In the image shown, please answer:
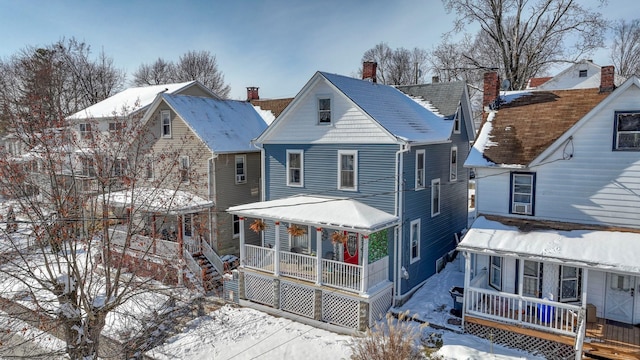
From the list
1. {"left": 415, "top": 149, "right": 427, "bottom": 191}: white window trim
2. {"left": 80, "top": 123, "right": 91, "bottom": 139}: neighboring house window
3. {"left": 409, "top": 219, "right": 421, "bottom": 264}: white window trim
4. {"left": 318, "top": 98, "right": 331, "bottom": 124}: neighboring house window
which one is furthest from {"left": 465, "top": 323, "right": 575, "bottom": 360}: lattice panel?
{"left": 80, "top": 123, "right": 91, "bottom": 139}: neighboring house window

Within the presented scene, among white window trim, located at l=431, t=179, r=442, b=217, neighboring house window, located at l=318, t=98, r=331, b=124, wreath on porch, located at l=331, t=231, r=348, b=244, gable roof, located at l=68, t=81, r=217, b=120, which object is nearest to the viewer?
wreath on porch, located at l=331, t=231, r=348, b=244

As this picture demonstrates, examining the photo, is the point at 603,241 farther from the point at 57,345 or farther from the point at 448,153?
the point at 57,345

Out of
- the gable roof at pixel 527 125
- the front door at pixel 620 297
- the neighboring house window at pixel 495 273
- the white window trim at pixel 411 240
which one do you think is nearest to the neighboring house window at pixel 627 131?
the gable roof at pixel 527 125

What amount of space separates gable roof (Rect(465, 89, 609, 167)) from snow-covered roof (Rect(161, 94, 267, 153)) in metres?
12.1

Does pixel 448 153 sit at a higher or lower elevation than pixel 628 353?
higher

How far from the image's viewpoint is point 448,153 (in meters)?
19.3

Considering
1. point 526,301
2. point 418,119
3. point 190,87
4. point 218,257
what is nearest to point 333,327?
point 526,301

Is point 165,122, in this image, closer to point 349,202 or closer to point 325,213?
point 325,213

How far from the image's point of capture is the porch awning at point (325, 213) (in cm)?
1425

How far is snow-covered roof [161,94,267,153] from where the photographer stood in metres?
21.6

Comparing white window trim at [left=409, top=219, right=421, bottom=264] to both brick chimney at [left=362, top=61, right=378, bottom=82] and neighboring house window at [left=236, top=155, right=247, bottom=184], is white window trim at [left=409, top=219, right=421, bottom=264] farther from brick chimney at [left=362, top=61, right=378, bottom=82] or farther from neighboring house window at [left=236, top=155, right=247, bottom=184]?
neighboring house window at [left=236, top=155, right=247, bottom=184]

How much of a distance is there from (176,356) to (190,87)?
2127cm

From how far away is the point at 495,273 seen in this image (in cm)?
1441

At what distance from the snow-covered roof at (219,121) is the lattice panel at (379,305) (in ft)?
35.8
